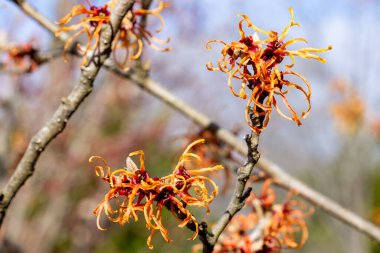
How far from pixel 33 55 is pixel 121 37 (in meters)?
0.47

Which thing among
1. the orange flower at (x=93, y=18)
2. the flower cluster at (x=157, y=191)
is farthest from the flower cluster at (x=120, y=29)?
the flower cluster at (x=157, y=191)

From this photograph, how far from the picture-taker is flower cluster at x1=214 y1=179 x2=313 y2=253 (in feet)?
3.22

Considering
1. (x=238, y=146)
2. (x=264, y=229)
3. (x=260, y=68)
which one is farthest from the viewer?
(x=238, y=146)

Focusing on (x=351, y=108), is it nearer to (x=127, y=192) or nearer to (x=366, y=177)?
(x=366, y=177)

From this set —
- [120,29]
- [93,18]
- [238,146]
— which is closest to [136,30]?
[120,29]

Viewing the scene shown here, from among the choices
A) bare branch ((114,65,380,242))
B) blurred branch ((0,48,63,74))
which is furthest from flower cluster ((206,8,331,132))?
blurred branch ((0,48,63,74))

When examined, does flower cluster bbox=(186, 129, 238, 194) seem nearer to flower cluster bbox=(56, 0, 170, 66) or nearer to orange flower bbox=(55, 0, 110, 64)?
flower cluster bbox=(56, 0, 170, 66)

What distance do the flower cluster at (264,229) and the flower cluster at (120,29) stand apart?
0.43 meters

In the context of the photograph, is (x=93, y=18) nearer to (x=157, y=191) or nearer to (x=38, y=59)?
(x=157, y=191)

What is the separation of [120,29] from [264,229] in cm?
56

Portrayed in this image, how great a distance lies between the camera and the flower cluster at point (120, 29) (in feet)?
3.02

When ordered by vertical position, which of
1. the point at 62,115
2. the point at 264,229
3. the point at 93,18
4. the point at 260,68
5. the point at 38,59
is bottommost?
the point at 264,229

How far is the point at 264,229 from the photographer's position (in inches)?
41.1

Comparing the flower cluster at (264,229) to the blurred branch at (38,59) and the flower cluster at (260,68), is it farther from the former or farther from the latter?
the blurred branch at (38,59)
